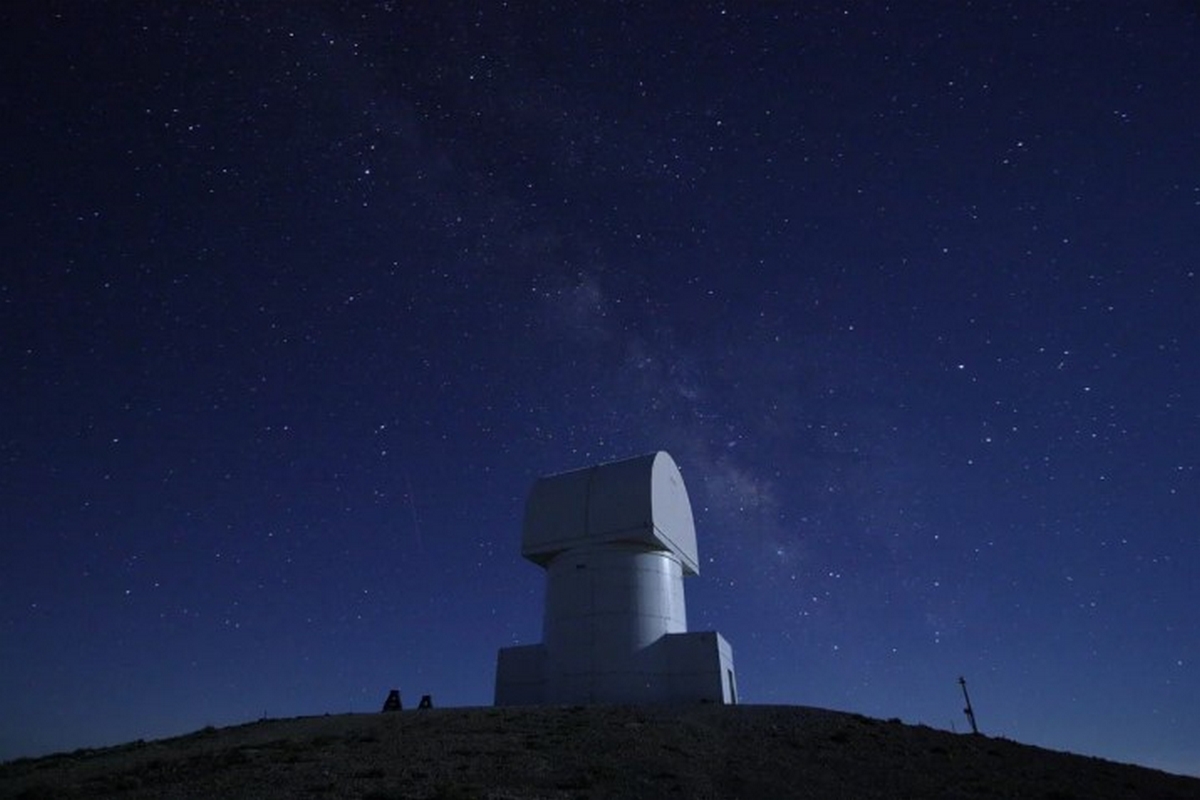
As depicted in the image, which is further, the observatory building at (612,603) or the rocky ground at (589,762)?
the observatory building at (612,603)

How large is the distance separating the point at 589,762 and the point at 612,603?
10.5 meters

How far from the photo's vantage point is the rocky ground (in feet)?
36.2

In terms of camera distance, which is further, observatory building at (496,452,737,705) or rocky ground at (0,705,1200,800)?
observatory building at (496,452,737,705)

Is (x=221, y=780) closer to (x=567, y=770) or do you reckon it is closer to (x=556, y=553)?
(x=567, y=770)

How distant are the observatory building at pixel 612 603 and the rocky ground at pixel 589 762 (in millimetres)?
4300

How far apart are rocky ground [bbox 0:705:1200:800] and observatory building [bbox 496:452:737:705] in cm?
430

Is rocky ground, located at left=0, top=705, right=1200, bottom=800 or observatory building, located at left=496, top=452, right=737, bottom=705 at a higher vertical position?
observatory building, located at left=496, top=452, right=737, bottom=705

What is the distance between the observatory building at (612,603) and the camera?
21578 mm

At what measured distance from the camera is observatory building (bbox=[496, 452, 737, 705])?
21.6 m

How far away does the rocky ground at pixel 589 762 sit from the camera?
36.2ft

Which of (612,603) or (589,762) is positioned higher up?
(612,603)

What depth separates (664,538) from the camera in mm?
23844

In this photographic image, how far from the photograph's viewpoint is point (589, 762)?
1208cm

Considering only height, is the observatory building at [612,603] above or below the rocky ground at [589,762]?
above
